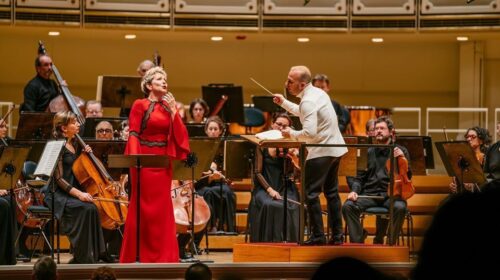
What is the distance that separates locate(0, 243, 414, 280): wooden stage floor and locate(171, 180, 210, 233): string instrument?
2.73ft

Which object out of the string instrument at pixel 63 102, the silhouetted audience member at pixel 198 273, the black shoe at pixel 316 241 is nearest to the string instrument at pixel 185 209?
the black shoe at pixel 316 241

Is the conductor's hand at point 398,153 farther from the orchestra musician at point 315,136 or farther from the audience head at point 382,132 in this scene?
the orchestra musician at point 315,136

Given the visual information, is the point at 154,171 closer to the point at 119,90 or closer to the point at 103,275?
the point at 103,275

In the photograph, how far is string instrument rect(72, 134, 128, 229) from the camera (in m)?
6.72

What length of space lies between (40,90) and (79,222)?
294cm

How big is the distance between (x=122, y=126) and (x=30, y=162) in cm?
96

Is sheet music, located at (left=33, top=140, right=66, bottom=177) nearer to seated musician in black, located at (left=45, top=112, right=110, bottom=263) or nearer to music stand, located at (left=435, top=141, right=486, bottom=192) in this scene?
seated musician in black, located at (left=45, top=112, right=110, bottom=263)

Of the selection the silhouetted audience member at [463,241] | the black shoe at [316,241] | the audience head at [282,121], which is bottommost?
the black shoe at [316,241]

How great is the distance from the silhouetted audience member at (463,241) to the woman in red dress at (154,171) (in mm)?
5509

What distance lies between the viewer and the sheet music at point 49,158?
19.6 feet

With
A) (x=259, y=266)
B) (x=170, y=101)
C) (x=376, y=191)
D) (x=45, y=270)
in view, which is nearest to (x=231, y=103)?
(x=376, y=191)

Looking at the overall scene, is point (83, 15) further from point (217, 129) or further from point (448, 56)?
point (448, 56)

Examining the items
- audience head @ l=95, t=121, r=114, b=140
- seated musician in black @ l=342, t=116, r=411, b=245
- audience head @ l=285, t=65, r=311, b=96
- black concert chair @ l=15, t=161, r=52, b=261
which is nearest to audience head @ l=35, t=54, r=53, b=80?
audience head @ l=95, t=121, r=114, b=140

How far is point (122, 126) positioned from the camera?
8258mm
